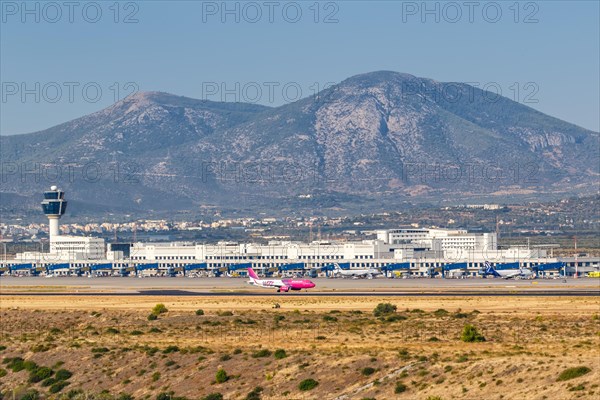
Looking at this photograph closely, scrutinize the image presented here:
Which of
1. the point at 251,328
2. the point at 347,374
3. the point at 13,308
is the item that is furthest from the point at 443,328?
the point at 13,308

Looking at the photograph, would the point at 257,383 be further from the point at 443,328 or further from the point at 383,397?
the point at 443,328

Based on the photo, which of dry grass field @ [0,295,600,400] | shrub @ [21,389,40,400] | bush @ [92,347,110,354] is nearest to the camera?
dry grass field @ [0,295,600,400]

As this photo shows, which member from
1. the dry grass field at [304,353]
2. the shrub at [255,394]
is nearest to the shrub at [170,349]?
the dry grass field at [304,353]

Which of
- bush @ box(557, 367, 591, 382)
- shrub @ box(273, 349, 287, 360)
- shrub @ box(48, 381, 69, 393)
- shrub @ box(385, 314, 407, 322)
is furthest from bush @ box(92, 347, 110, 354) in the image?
bush @ box(557, 367, 591, 382)

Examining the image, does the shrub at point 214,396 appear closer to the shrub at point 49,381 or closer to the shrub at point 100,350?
the shrub at point 49,381

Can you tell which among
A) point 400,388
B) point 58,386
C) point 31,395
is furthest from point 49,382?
point 400,388

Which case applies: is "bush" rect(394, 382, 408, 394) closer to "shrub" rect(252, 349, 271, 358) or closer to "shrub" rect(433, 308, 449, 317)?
"shrub" rect(252, 349, 271, 358)

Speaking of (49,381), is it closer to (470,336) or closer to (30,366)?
(30,366)
